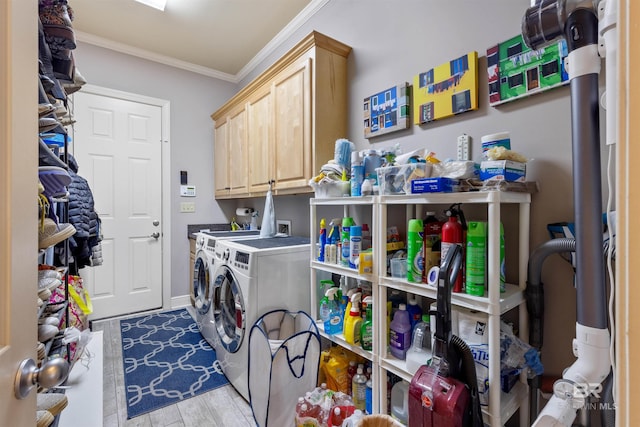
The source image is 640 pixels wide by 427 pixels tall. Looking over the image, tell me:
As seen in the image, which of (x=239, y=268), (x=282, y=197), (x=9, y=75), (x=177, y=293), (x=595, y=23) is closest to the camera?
(x=9, y=75)

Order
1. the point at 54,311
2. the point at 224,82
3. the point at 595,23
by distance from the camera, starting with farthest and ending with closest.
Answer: the point at 224,82 < the point at 54,311 < the point at 595,23

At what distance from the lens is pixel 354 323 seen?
1428 millimetres

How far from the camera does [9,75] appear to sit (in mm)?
510

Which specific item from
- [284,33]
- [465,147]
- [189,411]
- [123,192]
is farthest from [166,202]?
[465,147]

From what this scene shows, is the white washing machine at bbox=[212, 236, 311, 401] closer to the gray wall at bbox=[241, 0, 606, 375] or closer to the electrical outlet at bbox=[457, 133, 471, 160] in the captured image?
the gray wall at bbox=[241, 0, 606, 375]

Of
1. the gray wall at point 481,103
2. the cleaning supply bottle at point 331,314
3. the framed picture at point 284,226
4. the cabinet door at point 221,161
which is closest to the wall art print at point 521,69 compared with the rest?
the gray wall at point 481,103

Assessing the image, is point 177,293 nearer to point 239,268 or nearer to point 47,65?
point 239,268

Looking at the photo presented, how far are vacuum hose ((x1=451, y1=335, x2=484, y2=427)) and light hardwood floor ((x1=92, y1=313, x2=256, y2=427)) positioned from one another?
1143 millimetres

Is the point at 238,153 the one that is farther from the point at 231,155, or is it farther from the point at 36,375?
the point at 36,375

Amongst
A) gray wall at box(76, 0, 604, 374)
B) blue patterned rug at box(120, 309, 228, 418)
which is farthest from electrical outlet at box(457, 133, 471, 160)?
blue patterned rug at box(120, 309, 228, 418)

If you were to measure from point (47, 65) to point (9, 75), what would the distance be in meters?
0.78

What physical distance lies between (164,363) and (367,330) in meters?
1.62

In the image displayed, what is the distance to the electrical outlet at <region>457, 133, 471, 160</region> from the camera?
137cm

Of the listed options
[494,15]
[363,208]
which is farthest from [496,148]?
[363,208]
